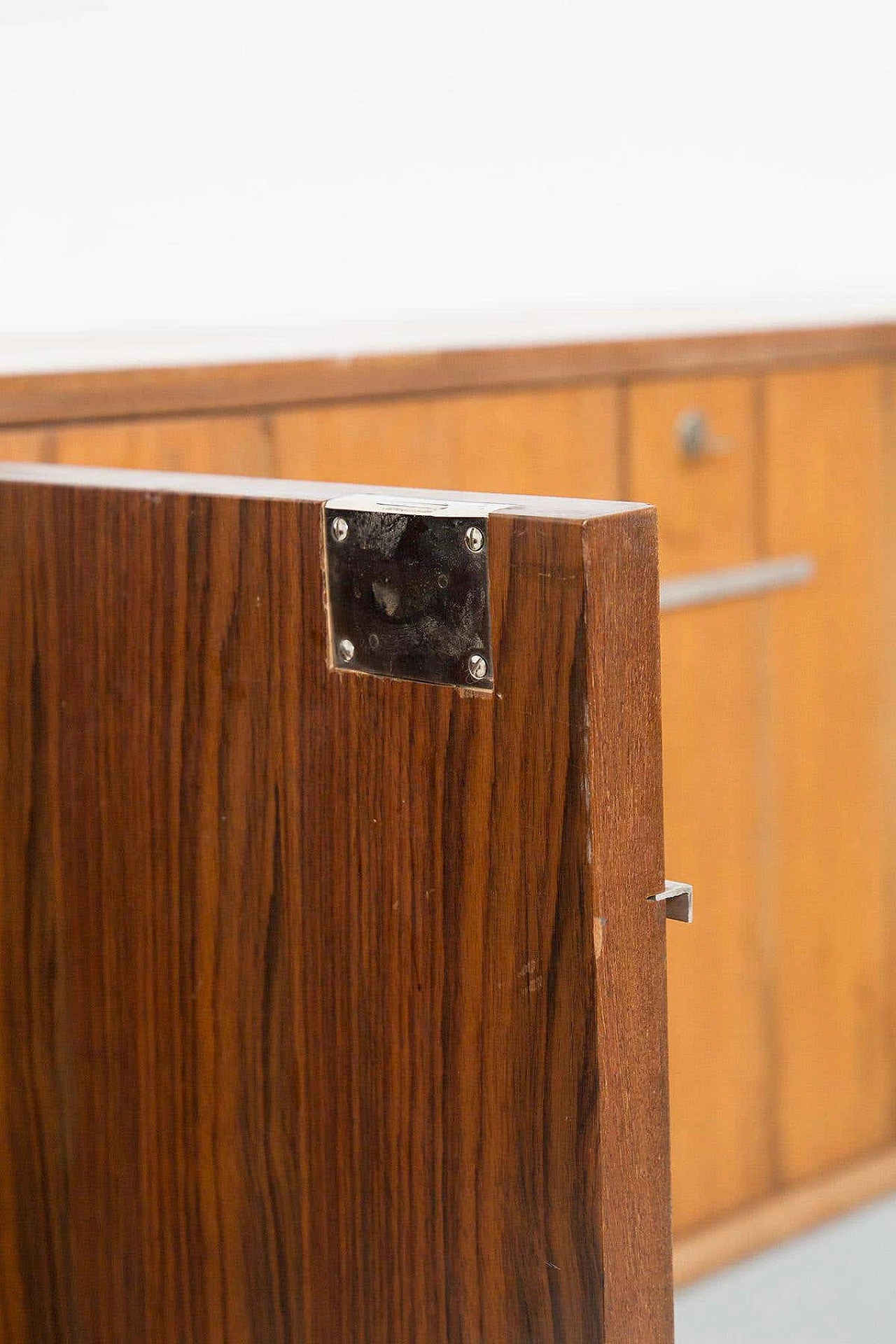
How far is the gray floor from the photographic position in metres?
1.27

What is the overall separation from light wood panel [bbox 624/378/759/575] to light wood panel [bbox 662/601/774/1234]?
0.16 ft

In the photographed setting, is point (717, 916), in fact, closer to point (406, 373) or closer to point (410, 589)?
point (406, 373)

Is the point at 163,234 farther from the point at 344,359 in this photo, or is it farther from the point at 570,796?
the point at 570,796

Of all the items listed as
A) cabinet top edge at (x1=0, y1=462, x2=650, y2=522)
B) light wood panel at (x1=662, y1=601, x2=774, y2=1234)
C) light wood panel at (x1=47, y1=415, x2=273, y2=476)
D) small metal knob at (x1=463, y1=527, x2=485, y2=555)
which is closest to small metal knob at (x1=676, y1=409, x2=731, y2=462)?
light wood panel at (x1=662, y1=601, x2=774, y2=1234)

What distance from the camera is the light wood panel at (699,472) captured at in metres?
1.16

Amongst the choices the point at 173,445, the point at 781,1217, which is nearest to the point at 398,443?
the point at 173,445

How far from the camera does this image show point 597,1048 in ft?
1.50

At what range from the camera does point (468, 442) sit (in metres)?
1.06

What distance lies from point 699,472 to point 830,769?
0.96 feet

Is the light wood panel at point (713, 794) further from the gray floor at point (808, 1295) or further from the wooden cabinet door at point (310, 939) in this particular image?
the wooden cabinet door at point (310, 939)

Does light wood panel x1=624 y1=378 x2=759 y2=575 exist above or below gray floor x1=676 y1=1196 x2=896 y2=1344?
above

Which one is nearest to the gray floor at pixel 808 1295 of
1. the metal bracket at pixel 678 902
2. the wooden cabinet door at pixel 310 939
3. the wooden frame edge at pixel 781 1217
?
the wooden frame edge at pixel 781 1217

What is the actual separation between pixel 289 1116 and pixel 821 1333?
872 mm

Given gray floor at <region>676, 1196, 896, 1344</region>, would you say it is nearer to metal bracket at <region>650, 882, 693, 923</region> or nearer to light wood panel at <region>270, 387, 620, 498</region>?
light wood panel at <region>270, 387, 620, 498</region>
